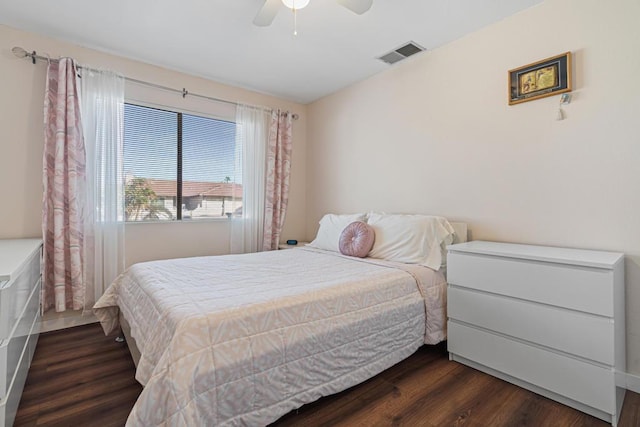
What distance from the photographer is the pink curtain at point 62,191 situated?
243 cm

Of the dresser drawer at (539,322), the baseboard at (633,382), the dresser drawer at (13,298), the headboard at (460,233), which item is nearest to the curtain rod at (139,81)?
the dresser drawer at (13,298)

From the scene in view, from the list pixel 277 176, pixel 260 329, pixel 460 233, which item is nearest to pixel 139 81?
pixel 277 176

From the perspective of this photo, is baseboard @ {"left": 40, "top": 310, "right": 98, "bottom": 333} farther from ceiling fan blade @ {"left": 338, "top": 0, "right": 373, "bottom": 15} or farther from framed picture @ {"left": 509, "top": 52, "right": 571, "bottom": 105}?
framed picture @ {"left": 509, "top": 52, "right": 571, "bottom": 105}

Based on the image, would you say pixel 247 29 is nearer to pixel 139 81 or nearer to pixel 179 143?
pixel 139 81

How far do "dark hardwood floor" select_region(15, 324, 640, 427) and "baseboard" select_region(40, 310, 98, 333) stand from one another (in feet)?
1.90

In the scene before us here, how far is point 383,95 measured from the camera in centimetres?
314

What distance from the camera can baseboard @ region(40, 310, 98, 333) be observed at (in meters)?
2.52

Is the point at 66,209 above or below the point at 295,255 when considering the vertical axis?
above

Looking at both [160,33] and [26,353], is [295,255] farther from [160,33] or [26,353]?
[160,33]

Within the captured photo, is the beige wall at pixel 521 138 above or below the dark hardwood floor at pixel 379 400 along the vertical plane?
above

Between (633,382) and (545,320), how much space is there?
0.68 meters

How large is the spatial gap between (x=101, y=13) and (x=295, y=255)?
238 cm

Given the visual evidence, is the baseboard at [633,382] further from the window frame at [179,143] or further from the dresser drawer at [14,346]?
the window frame at [179,143]

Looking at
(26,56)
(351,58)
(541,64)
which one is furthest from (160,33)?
(541,64)
